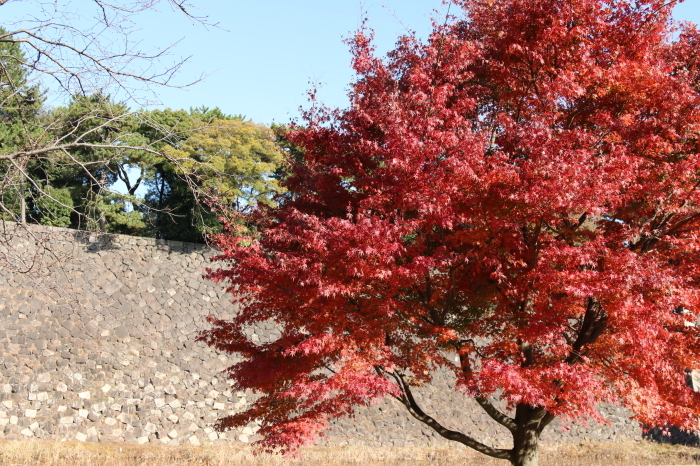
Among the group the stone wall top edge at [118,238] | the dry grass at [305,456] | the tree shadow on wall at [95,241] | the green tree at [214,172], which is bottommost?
the dry grass at [305,456]

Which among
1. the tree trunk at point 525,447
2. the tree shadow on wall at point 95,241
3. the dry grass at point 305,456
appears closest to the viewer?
the tree trunk at point 525,447

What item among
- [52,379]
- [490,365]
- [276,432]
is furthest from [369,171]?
[52,379]

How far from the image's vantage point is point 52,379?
657 inches

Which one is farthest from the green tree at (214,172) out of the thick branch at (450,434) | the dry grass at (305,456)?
the thick branch at (450,434)

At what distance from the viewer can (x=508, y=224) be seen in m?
7.50

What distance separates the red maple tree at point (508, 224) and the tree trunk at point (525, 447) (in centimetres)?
→ 3

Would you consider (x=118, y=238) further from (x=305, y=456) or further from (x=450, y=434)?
(x=450, y=434)

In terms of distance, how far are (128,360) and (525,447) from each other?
13.3 meters

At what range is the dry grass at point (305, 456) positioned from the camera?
13602 mm

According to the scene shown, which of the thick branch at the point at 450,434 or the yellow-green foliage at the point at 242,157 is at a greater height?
the yellow-green foliage at the point at 242,157

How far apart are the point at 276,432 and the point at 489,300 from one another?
13.5 ft

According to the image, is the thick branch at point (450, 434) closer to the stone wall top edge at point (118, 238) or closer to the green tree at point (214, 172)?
the stone wall top edge at point (118, 238)

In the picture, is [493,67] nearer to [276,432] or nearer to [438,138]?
[438,138]

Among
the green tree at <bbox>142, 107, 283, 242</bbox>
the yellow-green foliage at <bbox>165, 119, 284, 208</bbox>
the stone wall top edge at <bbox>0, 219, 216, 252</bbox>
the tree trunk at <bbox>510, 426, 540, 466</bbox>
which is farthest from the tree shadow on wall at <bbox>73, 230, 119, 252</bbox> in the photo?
the tree trunk at <bbox>510, 426, 540, 466</bbox>
